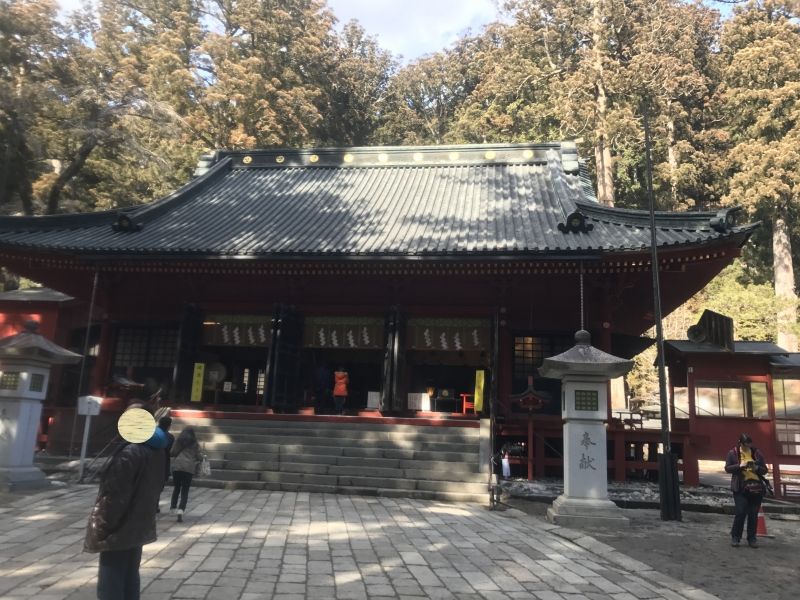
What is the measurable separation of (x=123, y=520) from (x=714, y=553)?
702cm

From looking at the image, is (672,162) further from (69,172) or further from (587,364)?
(69,172)

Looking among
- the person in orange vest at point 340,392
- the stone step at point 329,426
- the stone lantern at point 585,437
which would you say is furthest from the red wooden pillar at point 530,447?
the person in orange vest at point 340,392

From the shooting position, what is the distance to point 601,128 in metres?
27.8

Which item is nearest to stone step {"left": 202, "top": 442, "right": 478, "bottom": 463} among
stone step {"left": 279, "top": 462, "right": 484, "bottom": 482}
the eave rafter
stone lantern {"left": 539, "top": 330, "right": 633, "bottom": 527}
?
stone step {"left": 279, "top": 462, "right": 484, "bottom": 482}

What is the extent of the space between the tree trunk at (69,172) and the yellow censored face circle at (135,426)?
21157 mm

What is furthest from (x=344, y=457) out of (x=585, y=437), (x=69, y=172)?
(x=69, y=172)

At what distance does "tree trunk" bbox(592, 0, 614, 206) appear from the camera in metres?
28.3

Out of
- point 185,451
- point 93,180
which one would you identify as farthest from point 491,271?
point 93,180

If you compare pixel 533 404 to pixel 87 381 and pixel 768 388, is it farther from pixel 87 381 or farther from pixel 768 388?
pixel 87 381

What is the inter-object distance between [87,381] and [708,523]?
16405mm

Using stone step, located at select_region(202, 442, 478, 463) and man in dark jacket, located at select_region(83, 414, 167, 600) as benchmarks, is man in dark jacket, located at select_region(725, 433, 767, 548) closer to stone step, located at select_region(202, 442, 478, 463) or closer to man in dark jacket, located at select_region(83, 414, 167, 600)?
stone step, located at select_region(202, 442, 478, 463)

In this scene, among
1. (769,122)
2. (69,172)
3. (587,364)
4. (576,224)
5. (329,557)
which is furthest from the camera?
(769,122)

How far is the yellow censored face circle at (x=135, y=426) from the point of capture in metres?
3.48

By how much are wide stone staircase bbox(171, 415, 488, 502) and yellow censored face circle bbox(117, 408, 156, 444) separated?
715cm
